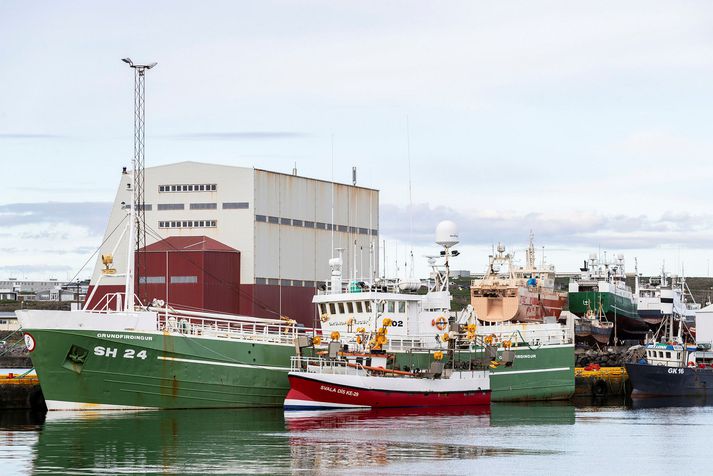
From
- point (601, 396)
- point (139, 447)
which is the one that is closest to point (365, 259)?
point (601, 396)

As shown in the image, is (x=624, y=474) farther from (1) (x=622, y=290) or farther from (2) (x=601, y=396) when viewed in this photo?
(1) (x=622, y=290)

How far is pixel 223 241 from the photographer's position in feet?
263

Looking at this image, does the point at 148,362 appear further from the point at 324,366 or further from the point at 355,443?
the point at 355,443

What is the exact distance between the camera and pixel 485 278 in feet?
274

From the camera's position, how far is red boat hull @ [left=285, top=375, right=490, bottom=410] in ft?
159

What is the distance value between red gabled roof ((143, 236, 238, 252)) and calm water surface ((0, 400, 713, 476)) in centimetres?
2818

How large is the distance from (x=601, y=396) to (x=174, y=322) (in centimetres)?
2993

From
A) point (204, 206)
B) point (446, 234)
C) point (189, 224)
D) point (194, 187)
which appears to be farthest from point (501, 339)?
point (194, 187)

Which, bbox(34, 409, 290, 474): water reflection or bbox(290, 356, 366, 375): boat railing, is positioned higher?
bbox(290, 356, 366, 375): boat railing

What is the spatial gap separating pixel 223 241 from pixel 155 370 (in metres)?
33.0

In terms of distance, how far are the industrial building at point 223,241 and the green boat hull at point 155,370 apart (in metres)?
27.6

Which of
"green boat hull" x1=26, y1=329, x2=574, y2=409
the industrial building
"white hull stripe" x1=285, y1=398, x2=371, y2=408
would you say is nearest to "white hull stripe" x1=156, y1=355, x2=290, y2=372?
"green boat hull" x1=26, y1=329, x2=574, y2=409

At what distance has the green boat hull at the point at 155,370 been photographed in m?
46.5

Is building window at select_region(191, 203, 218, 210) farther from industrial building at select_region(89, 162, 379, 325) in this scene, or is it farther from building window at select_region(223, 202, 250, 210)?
building window at select_region(223, 202, 250, 210)
